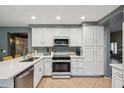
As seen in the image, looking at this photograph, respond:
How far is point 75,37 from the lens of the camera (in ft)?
18.8

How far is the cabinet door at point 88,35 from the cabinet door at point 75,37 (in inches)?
17.0

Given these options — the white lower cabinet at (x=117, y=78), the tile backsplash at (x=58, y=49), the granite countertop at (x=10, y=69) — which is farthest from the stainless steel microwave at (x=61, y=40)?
the white lower cabinet at (x=117, y=78)

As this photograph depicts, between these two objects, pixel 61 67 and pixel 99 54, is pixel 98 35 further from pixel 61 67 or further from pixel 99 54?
pixel 61 67

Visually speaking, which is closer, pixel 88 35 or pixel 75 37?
pixel 88 35

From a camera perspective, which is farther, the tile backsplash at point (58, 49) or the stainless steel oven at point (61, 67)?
the tile backsplash at point (58, 49)

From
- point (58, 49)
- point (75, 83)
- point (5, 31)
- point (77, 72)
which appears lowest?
point (75, 83)

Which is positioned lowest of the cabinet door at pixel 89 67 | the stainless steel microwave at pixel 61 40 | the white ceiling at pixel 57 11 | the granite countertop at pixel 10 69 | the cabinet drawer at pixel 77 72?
the cabinet drawer at pixel 77 72

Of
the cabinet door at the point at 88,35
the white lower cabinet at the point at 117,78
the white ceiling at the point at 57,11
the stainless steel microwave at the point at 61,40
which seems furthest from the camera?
the stainless steel microwave at the point at 61,40

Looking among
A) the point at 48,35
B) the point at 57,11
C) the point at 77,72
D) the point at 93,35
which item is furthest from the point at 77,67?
the point at 57,11

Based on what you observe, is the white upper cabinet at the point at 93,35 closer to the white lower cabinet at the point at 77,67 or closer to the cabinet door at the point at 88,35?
the cabinet door at the point at 88,35

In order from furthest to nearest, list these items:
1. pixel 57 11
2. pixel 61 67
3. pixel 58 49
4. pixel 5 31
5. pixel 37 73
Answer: pixel 5 31 < pixel 58 49 < pixel 61 67 < pixel 37 73 < pixel 57 11

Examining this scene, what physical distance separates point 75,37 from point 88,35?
642mm

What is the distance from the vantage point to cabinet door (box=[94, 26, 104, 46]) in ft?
17.4

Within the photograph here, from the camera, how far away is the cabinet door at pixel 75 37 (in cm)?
573
